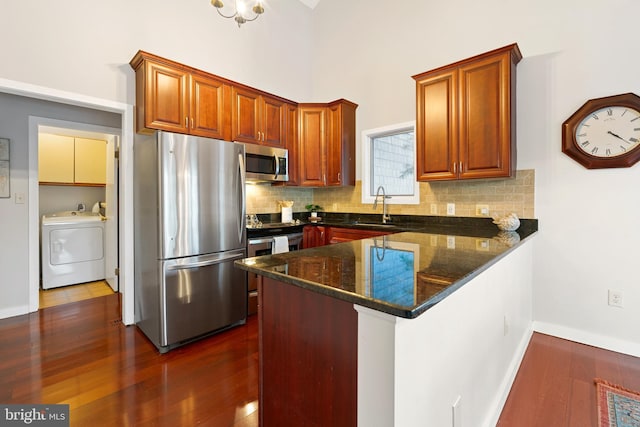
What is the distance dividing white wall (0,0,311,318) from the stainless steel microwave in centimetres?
103

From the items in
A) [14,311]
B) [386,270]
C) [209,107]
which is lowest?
[14,311]

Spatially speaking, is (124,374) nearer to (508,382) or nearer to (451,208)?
(508,382)

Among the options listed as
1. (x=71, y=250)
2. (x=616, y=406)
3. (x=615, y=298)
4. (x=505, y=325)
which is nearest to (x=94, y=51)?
(x=71, y=250)

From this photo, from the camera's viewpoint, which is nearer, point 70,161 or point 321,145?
point 321,145

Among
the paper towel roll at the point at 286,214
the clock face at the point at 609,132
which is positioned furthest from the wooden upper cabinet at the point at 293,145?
the clock face at the point at 609,132

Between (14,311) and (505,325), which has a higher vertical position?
(505,325)

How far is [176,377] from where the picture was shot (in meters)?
1.91

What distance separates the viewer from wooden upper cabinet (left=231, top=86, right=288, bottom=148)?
122 inches

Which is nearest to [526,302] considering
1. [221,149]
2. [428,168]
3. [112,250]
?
[428,168]

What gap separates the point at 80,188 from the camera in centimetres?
464

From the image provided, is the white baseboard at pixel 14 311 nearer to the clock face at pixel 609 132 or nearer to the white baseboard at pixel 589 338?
the white baseboard at pixel 589 338

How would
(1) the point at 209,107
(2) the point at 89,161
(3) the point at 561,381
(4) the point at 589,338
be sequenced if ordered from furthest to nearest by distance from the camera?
(2) the point at 89,161
(1) the point at 209,107
(4) the point at 589,338
(3) the point at 561,381

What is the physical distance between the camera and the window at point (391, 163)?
345cm

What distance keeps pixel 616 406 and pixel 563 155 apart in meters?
1.79
